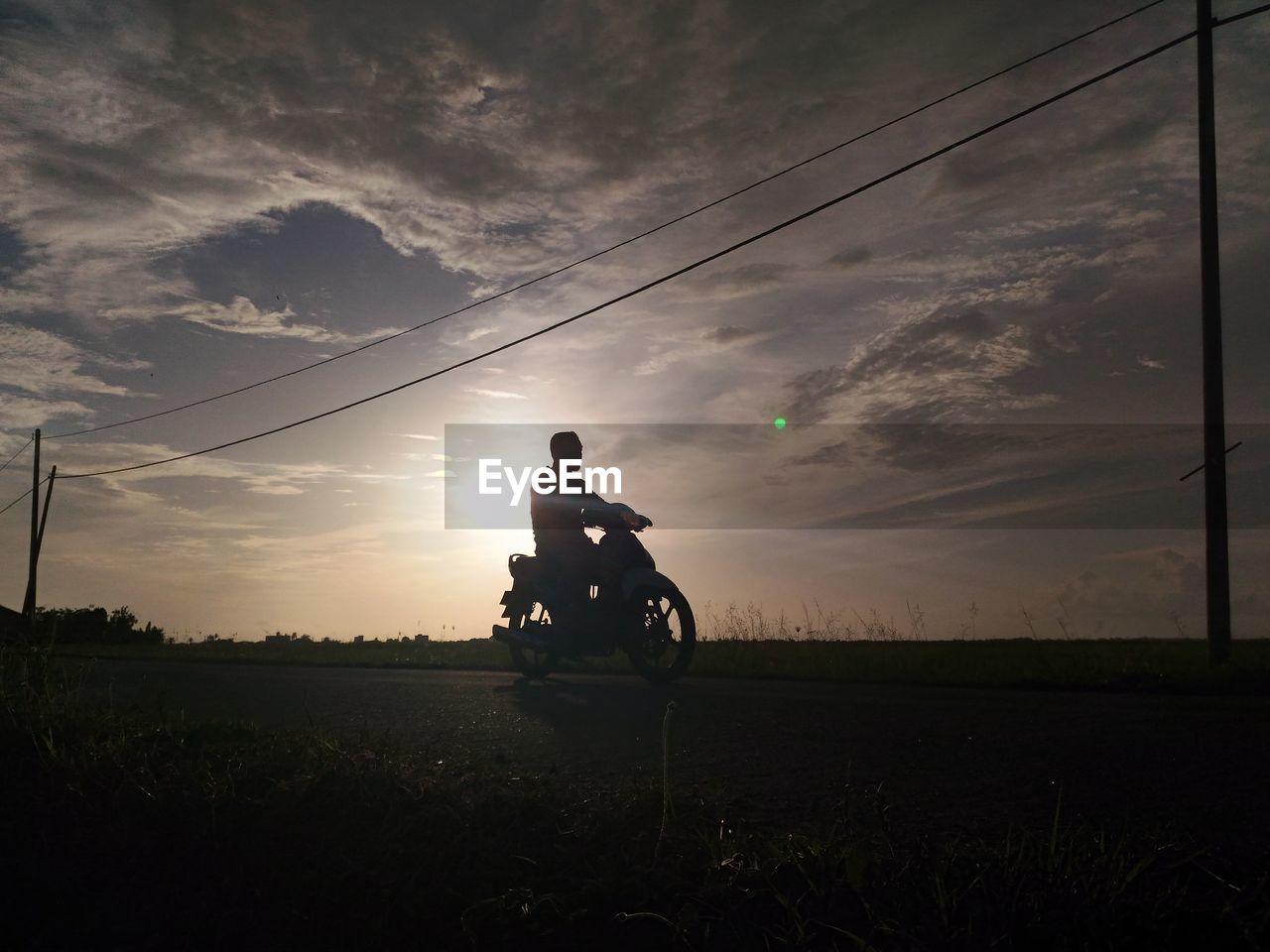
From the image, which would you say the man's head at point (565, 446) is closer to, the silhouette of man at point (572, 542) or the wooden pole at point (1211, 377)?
the silhouette of man at point (572, 542)

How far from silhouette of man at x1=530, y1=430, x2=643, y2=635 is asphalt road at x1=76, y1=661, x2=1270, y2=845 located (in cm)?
96

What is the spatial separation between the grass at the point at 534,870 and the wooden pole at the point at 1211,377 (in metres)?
9.78

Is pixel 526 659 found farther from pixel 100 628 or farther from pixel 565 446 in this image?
pixel 100 628

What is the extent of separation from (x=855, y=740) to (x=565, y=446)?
16.2ft

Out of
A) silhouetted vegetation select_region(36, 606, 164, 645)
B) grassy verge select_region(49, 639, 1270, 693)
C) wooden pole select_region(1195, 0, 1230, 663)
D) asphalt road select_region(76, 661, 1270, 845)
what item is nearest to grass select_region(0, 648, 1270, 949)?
asphalt road select_region(76, 661, 1270, 845)

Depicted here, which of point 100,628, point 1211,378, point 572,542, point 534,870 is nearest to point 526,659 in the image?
point 572,542

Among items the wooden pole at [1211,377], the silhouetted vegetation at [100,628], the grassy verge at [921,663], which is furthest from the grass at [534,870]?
the silhouetted vegetation at [100,628]

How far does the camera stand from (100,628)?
3034 centimetres

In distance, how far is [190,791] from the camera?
16.3 ft

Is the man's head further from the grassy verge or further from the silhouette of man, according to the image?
the grassy verge

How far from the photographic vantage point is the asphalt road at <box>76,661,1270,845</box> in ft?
14.4

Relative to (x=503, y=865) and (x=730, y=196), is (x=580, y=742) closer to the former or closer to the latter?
(x=503, y=865)

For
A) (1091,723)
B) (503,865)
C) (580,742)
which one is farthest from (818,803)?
(1091,723)

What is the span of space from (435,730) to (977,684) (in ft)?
17.1
